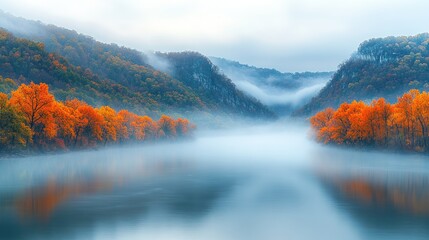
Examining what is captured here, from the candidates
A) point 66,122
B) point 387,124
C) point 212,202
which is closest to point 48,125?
point 66,122

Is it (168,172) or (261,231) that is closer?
(261,231)

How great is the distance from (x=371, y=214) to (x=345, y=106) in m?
74.0

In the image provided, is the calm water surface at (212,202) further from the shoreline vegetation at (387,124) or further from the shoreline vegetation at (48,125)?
the shoreline vegetation at (387,124)

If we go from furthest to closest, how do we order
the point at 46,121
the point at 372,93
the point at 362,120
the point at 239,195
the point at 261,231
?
the point at 372,93 → the point at 362,120 → the point at 46,121 → the point at 239,195 → the point at 261,231

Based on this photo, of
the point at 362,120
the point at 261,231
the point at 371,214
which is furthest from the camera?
the point at 362,120

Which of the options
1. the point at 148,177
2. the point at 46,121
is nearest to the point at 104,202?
the point at 148,177

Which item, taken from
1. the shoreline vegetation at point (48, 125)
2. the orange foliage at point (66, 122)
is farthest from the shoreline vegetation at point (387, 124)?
the shoreline vegetation at point (48, 125)

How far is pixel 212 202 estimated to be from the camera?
135ft

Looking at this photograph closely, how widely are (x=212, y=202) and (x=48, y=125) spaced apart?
4871cm

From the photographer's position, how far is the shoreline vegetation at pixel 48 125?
7356cm

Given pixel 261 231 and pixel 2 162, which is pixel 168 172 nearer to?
pixel 2 162

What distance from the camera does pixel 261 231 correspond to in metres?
30.8

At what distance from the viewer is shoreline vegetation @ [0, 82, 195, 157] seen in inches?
2896

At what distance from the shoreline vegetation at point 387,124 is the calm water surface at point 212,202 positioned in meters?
17.0
